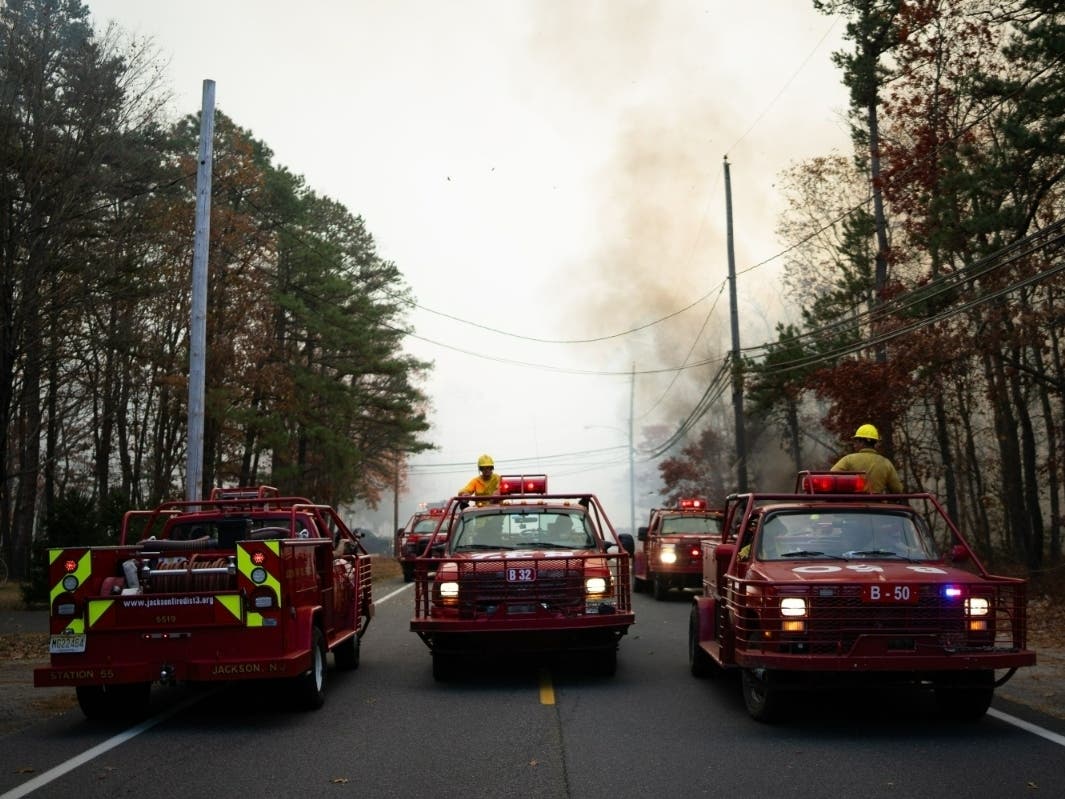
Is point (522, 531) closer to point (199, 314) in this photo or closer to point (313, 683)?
point (313, 683)

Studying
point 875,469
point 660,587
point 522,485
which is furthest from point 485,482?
point 660,587

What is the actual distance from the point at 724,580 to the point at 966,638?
7.11ft

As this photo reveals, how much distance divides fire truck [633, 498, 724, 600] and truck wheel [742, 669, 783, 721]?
38.0ft

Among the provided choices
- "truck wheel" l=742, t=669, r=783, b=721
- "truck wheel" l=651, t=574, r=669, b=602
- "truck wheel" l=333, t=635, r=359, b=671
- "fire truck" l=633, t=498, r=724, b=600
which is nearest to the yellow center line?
"truck wheel" l=742, t=669, r=783, b=721

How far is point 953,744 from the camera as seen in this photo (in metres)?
8.14

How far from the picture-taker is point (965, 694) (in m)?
9.03

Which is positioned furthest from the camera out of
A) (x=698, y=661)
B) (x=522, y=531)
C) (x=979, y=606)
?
(x=522, y=531)

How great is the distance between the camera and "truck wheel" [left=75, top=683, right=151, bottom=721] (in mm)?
9719

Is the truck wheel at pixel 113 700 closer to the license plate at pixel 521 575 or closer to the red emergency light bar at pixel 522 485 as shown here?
the license plate at pixel 521 575

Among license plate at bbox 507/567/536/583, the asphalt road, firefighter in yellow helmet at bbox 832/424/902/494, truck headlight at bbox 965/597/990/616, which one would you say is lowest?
the asphalt road

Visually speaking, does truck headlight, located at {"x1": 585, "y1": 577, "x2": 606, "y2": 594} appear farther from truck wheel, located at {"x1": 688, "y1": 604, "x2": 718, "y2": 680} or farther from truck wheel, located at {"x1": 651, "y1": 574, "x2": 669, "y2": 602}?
truck wheel, located at {"x1": 651, "y1": 574, "x2": 669, "y2": 602}

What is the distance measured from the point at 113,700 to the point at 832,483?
631 cm

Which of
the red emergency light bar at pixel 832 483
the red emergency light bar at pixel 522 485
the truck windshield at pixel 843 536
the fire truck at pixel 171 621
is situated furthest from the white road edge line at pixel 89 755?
the red emergency light bar at pixel 832 483

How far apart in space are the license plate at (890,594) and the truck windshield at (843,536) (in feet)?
3.55
